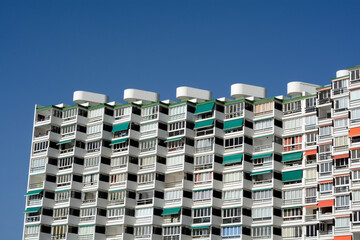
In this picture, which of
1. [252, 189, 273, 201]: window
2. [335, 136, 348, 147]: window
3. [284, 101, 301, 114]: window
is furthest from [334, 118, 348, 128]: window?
[252, 189, 273, 201]: window

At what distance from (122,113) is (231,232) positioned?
86.1 ft

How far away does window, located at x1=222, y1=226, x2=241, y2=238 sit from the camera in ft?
382

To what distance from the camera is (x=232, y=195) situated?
11919 centimetres

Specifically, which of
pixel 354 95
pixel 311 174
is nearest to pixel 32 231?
pixel 311 174

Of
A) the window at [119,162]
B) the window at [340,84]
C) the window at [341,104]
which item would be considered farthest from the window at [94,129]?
the window at [341,104]

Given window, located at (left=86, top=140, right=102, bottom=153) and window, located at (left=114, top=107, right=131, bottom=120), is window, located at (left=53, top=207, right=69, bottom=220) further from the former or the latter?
window, located at (left=114, top=107, right=131, bottom=120)

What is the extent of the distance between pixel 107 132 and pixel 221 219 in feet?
76.3

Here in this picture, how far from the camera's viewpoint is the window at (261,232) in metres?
115

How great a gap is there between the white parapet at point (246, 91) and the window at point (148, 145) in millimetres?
13660

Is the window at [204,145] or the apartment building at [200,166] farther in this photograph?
the window at [204,145]

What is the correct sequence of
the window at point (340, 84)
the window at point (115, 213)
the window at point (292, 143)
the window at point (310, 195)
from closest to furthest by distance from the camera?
1. the window at point (340, 84)
2. the window at point (310, 195)
3. the window at point (292, 143)
4. the window at point (115, 213)

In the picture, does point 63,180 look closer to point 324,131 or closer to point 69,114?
point 69,114

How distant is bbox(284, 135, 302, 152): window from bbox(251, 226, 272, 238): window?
447 inches

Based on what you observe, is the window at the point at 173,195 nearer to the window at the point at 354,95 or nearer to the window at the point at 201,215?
the window at the point at 201,215
